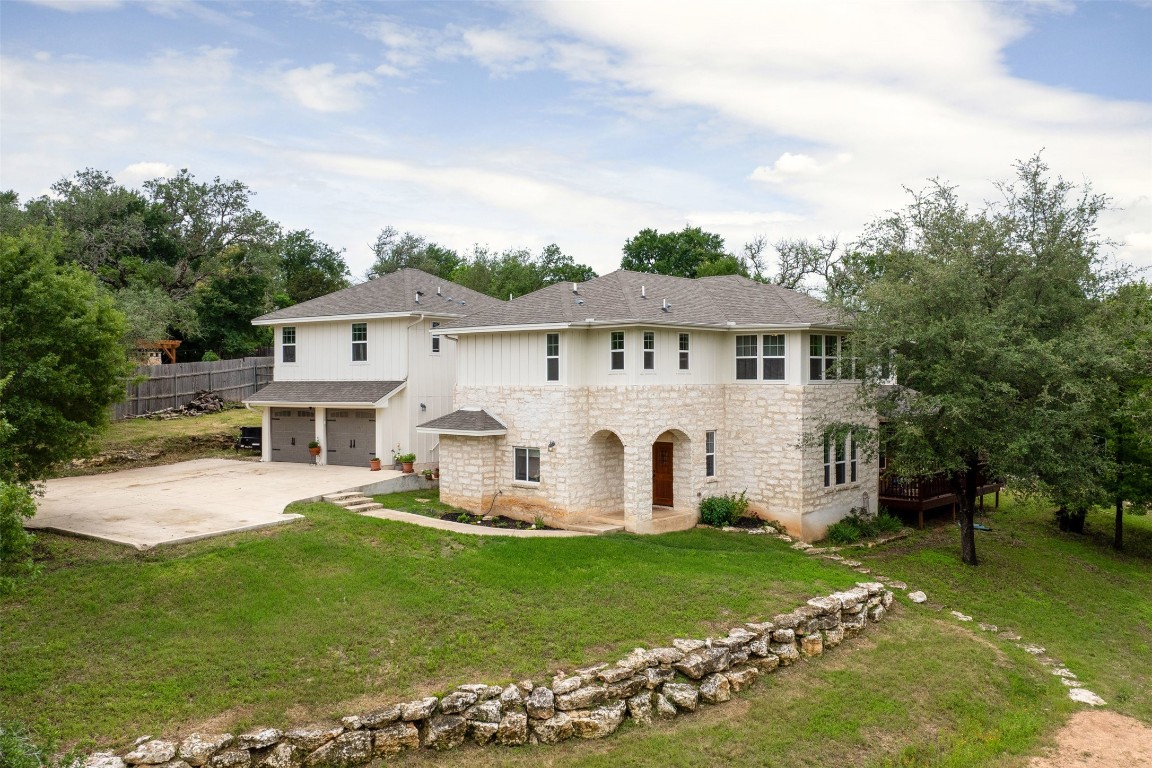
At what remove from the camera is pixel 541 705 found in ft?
34.7

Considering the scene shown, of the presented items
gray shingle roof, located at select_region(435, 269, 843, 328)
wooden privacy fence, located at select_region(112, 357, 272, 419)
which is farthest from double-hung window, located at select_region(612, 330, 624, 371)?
wooden privacy fence, located at select_region(112, 357, 272, 419)

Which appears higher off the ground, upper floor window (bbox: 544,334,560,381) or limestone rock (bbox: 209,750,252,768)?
upper floor window (bbox: 544,334,560,381)

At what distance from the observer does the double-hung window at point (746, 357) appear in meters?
21.6

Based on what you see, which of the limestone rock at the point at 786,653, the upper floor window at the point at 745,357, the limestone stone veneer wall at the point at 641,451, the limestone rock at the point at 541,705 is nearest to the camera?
the limestone rock at the point at 541,705

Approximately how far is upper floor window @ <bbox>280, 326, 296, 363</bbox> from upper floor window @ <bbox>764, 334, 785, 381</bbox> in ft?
56.9

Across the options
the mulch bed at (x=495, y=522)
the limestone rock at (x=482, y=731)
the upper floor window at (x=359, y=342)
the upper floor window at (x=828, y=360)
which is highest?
the upper floor window at (x=359, y=342)

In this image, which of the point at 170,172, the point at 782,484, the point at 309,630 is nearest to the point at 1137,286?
the point at 782,484

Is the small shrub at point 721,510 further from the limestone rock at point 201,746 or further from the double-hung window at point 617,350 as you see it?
the limestone rock at point 201,746

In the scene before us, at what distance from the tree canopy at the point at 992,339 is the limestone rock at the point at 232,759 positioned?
1499 cm

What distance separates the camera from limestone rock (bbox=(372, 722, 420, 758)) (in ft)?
32.3

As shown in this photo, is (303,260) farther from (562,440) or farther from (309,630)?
(309,630)

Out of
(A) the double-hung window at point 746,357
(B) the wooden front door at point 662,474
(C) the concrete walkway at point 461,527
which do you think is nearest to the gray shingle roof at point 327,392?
(C) the concrete walkway at point 461,527

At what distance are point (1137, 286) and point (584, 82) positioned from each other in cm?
1642

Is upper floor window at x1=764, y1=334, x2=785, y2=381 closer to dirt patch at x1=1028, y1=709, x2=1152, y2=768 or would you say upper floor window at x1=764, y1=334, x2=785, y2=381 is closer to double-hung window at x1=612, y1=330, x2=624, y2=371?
double-hung window at x1=612, y1=330, x2=624, y2=371
